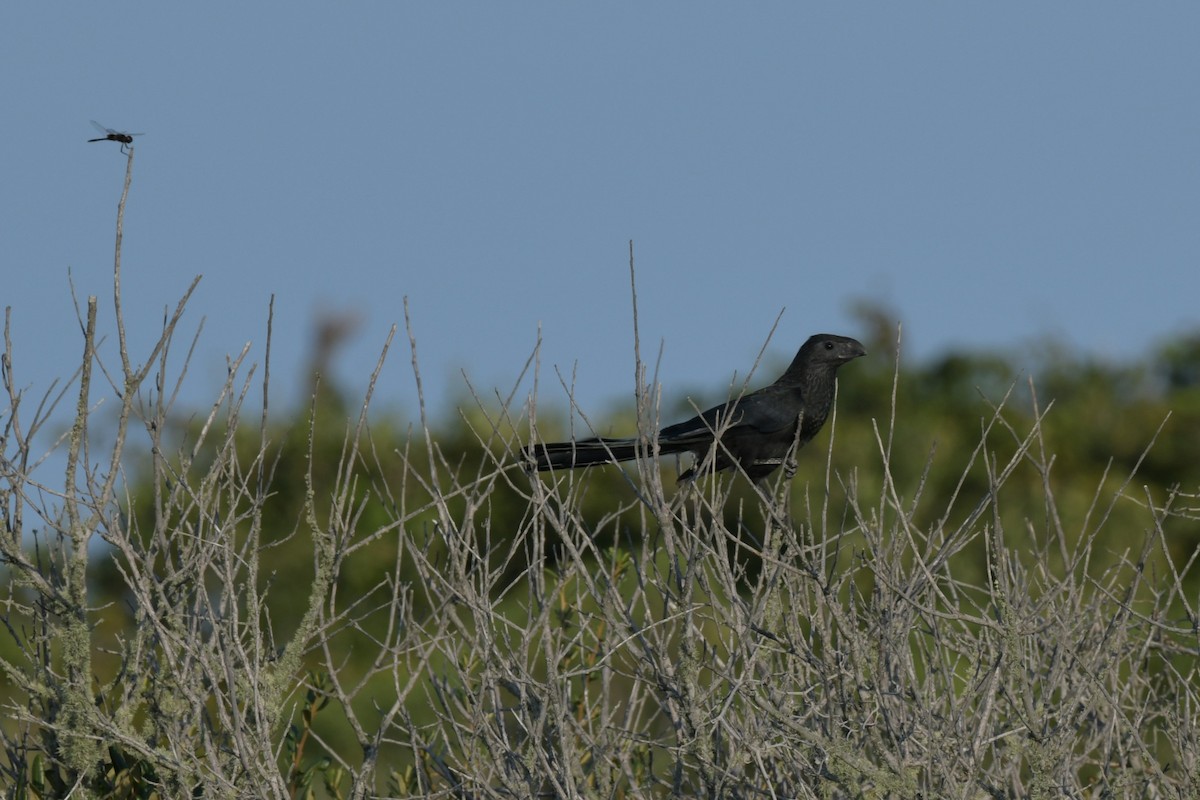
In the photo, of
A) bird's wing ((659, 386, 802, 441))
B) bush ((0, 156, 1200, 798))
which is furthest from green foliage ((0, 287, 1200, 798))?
bird's wing ((659, 386, 802, 441))

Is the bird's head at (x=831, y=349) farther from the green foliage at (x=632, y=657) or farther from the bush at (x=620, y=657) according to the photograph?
the bush at (x=620, y=657)

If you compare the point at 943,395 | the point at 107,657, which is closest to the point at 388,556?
the point at 107,657

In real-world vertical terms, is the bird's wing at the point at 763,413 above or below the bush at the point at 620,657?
above

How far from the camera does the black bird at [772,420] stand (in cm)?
711

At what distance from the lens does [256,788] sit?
4570 millimetres

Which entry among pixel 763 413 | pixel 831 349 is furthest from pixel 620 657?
pixel 831 349

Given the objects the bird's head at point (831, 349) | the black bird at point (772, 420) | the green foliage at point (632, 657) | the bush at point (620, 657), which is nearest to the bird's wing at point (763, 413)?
the black bird at point (772, 420)

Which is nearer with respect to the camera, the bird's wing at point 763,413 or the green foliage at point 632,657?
the green foliage at point 632,657

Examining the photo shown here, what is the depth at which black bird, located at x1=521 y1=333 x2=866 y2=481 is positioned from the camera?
23.3ft

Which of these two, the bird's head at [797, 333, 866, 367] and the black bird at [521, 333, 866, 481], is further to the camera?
the bird's head at [797, 333, 866, 367]

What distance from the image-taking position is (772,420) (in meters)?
7.48

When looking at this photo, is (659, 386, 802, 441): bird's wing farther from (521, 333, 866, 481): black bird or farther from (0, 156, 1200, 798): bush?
(0, 156, 1200, 798): bush

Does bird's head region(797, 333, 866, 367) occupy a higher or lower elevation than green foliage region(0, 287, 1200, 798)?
higher

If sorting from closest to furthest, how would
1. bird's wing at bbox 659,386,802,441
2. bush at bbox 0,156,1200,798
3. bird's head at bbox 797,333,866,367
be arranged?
bush at bbox 0,156,1200,798
bird's wing at bbox 659,386,802,441
bird's head at bbox 797,333,866,367
